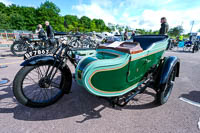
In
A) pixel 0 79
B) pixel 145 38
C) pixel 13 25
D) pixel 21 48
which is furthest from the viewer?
pixel 13 25

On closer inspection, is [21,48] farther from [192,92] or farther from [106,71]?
[192,92]

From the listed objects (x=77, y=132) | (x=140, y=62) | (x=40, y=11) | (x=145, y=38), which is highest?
(x=40, y=11)

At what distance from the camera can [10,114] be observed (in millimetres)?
1776

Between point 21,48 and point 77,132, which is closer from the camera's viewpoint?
point 77,132

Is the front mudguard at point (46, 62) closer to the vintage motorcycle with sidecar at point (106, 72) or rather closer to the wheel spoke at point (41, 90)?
the vintage motorcycle with sidecar at point (106, 72)

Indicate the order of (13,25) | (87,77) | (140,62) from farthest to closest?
(13,25) → (140,62) → (87,77)

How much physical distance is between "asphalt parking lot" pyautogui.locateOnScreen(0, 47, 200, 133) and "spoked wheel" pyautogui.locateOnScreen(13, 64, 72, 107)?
157mm

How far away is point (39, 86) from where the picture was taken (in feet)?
7.25

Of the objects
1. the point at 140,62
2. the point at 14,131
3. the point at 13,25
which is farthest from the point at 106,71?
the point at 13,25

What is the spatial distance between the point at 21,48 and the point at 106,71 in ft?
23.0

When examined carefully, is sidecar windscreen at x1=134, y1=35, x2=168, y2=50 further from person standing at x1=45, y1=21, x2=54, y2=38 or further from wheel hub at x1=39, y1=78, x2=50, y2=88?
person standing at x1=45, y1=21, x2=54, y2=38

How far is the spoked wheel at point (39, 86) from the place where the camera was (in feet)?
5.50

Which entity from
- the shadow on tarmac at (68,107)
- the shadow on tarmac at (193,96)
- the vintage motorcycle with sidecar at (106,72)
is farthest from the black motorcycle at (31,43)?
the shadow on tarmac at (193,96)

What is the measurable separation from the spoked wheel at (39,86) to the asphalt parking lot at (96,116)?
0.16 metres
